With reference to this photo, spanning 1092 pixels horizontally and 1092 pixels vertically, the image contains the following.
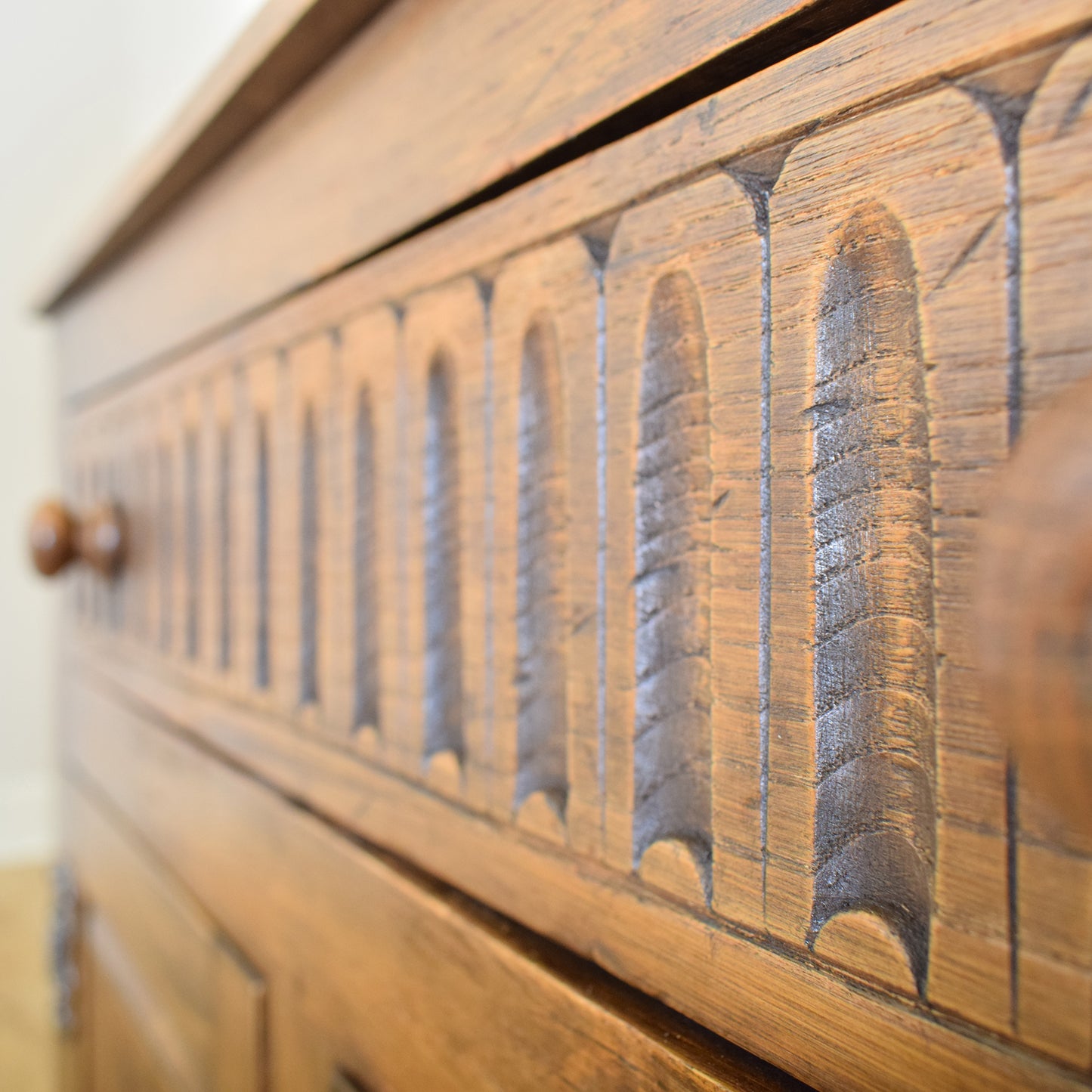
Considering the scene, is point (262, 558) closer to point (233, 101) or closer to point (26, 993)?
point (233, 101)

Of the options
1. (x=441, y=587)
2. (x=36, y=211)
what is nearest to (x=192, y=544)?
(x=441, y=587)

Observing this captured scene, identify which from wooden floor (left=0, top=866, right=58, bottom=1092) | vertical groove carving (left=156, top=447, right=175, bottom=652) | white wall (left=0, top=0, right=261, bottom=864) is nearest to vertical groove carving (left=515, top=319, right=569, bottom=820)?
vertical groove carving (left=156, top=447, right=175, bottom=652)

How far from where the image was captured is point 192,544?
531 millimetres

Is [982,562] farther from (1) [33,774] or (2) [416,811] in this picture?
(1) [33,774]

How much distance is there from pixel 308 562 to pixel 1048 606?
0.33m

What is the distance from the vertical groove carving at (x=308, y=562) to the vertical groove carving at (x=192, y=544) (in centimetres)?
14

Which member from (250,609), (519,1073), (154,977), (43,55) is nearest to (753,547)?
(519,1073)

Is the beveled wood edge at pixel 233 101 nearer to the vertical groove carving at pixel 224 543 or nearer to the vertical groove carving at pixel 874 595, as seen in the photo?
the vertical groove carving at pixel 224 543

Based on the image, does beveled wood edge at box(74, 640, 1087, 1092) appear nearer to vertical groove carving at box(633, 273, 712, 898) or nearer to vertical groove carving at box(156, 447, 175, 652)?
vertical groove carving at box(633, 273, 712, 898)

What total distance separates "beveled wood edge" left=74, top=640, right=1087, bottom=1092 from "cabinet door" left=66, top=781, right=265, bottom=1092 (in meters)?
0.12

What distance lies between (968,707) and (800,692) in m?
0.04

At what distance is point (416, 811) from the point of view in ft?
1.09

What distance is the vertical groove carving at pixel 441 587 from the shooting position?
320 mm

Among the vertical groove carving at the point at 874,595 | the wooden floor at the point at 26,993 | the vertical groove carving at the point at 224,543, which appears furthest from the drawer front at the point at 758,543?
the wooden floor at the point at 26,993
